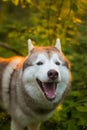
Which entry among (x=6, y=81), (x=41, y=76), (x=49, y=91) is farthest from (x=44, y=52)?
(x=6, y=81)

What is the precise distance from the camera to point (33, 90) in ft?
23.0

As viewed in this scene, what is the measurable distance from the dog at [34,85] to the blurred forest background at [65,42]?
2.19ft

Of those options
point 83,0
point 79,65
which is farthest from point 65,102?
point 83,0

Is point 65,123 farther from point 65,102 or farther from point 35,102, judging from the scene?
point 35,102

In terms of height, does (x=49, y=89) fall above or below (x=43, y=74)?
below

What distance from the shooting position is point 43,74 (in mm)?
6719

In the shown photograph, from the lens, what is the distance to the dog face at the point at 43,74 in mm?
6820

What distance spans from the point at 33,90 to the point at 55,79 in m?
0.42

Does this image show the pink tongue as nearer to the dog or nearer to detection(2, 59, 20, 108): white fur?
the dog

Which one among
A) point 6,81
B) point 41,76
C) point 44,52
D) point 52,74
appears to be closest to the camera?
point 52,74

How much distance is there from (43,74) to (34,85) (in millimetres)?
304

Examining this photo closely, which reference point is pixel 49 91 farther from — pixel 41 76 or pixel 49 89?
pixel 41 76

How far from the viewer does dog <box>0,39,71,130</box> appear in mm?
6871

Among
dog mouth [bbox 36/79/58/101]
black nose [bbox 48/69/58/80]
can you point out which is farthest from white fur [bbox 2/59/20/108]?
black nose [bbox 48/69/58/80]
